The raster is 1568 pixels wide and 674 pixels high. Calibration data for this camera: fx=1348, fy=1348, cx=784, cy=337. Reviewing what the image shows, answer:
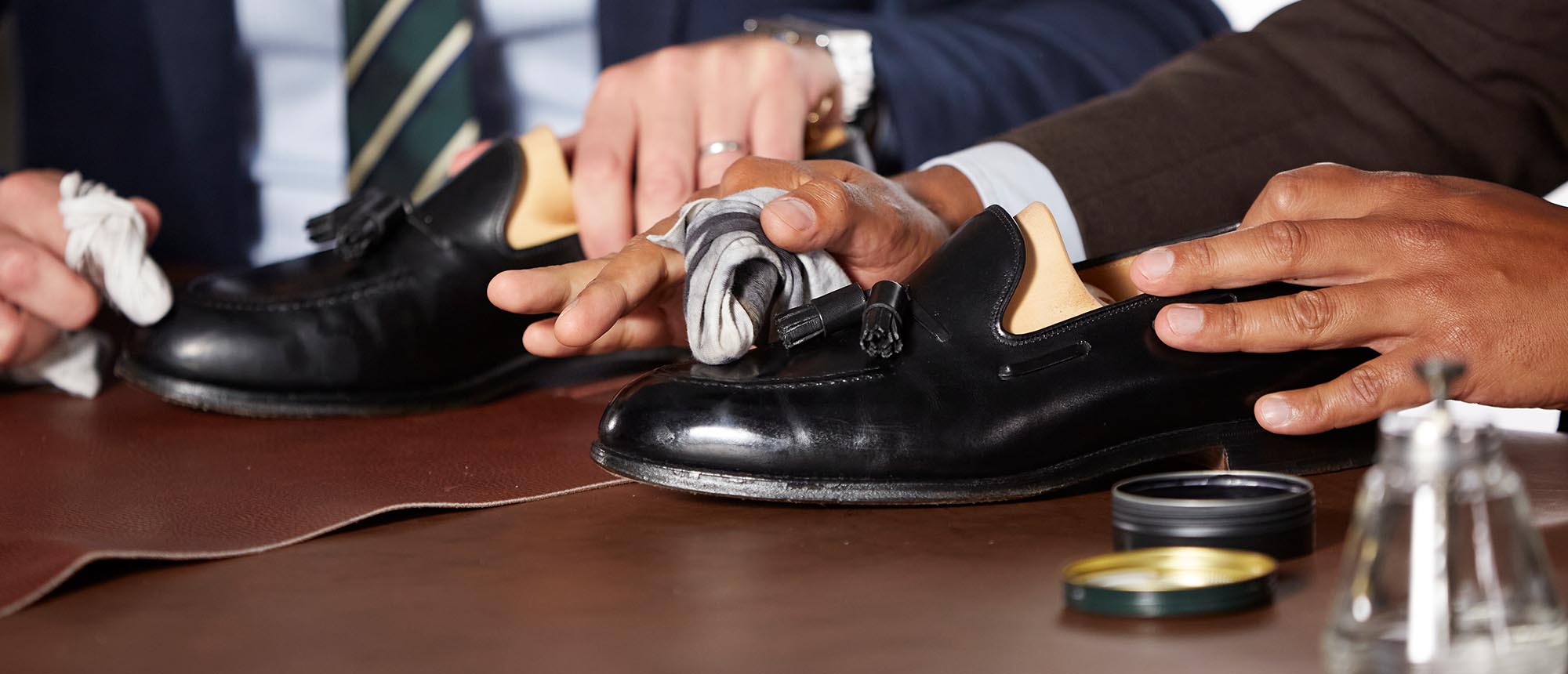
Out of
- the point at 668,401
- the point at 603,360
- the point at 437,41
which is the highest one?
the point at 437,41

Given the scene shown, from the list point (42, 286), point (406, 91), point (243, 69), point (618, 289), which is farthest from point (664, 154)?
point (243, 69)

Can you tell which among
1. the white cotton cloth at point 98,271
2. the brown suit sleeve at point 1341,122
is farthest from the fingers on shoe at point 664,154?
the white cotton cloth at point 98,271

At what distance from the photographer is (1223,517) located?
55cm

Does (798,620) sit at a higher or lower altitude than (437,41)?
lower

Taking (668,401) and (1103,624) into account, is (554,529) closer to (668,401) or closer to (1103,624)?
(668,401)

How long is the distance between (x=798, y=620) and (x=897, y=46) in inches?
37.2

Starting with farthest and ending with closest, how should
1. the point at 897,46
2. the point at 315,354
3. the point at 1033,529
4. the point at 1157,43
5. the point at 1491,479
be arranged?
the point at 1157,43
the point at 897,46
the point at 315,354
the point at 1033,529
the point at 1491,479

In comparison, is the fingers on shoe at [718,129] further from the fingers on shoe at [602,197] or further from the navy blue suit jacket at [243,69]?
the navy blue suit jacket at [243,69]

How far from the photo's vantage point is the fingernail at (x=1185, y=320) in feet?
2.35

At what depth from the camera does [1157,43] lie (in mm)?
1539

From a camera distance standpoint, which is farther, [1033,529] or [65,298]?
[65,298]

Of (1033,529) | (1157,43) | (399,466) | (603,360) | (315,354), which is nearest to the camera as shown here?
(1033,529)

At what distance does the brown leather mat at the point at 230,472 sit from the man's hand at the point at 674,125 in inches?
5.8

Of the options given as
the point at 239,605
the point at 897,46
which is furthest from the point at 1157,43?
the point at 239,605
